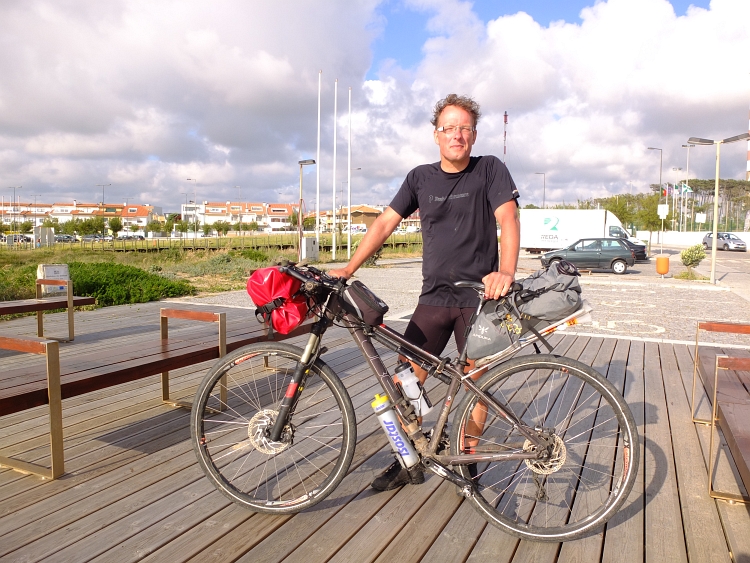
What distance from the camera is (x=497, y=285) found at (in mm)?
2348

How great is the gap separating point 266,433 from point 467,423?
0.86 metres

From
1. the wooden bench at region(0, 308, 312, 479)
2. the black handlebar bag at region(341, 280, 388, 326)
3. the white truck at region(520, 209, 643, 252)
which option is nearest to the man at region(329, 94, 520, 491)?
the black handlebar bag at region(341, 280, 388, 326)

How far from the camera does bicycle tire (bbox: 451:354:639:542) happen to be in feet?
7.66

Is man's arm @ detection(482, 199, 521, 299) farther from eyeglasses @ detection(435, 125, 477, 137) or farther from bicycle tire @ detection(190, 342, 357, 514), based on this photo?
bicycle tire @ detection(190, 342, 357, 514)

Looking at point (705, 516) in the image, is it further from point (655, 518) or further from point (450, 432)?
point (450, 432)

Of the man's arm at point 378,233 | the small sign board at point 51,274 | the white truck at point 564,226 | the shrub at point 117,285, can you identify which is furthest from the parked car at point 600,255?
the man's arm at point 378,233

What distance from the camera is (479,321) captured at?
2402 millimetres

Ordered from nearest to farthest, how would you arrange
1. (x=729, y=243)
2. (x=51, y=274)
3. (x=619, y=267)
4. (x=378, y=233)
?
(x=378, y=233) → (x=51, y=274) → (x=619, y=267) → (x=729, y=243)

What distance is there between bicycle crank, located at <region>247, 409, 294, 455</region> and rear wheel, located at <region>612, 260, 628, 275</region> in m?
21.9

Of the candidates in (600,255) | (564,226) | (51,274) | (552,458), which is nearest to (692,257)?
(600,255)

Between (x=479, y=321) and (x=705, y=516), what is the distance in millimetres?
1402

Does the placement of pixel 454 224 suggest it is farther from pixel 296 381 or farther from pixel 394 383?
pixel 296 381

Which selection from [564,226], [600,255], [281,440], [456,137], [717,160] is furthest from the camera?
[564,226]

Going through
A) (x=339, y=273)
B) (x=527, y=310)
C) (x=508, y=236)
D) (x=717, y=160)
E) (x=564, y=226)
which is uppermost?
(x=717, y=160)
